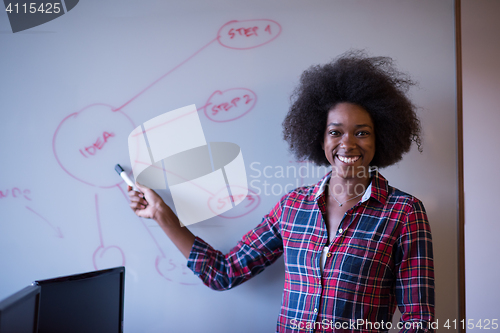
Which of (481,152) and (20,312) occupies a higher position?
(481,152)

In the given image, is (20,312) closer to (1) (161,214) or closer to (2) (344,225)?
(1) (161,214)

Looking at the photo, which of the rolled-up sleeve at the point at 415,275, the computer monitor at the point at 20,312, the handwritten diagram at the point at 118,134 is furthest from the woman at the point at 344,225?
the computer monitor at the point at 20,312

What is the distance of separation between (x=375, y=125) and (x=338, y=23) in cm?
41

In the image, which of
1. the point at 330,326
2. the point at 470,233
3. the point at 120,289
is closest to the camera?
the point at 330,326

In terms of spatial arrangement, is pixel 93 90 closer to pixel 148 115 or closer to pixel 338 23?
pixel 148 115

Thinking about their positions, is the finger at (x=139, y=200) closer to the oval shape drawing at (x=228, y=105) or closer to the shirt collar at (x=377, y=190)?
the oval shape drawing at (x=228, y=105)

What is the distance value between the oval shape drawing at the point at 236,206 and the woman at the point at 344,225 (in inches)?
3.5

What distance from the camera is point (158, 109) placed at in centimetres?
126

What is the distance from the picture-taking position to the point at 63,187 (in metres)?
1.26

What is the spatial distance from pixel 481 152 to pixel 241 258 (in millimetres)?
909

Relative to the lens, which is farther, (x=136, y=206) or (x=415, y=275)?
(x=136, y=206)

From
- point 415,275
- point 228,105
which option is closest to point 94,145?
point 228,105

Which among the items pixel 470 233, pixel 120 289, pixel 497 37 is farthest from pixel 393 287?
pixel 497 37

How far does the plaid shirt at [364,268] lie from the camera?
934 mm
